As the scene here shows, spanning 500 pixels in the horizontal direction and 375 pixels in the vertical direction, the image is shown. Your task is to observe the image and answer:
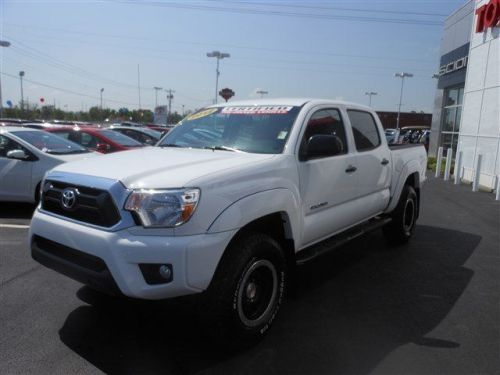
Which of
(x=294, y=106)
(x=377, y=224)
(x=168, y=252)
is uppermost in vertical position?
(x=294, y=106)

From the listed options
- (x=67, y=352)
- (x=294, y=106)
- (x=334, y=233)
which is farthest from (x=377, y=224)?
(x=67, y=352)

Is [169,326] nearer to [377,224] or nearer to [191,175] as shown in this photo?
[191,175]

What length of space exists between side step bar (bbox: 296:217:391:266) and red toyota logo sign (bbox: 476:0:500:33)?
37.1 feet

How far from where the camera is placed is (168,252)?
2785 mm

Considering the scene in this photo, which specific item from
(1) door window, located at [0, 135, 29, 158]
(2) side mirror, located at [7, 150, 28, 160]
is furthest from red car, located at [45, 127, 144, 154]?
(2) side mirror, located at [7, 150, 28, 160]

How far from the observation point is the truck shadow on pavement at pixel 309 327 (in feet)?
10.3

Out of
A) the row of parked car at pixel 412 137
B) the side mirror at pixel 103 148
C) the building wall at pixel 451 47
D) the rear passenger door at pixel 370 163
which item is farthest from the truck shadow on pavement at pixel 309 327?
the row of parked car at pixel 412 137

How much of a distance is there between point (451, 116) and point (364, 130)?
17.3 meters

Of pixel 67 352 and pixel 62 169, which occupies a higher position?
pixel 62 169

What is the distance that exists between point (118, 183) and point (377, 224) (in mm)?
3576

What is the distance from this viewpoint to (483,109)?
46.8 ft

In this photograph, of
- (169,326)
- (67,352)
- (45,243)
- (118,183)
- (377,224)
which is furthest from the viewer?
(377,224)

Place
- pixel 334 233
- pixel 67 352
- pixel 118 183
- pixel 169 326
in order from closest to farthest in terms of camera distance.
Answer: pixel 118 183, pixel 67 352, pixel 169 326, pixel 334 233

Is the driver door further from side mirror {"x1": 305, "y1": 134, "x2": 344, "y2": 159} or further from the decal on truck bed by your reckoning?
side mirror {"x1": 305, "y1": 134, "x2": 344, "y2": 159}
